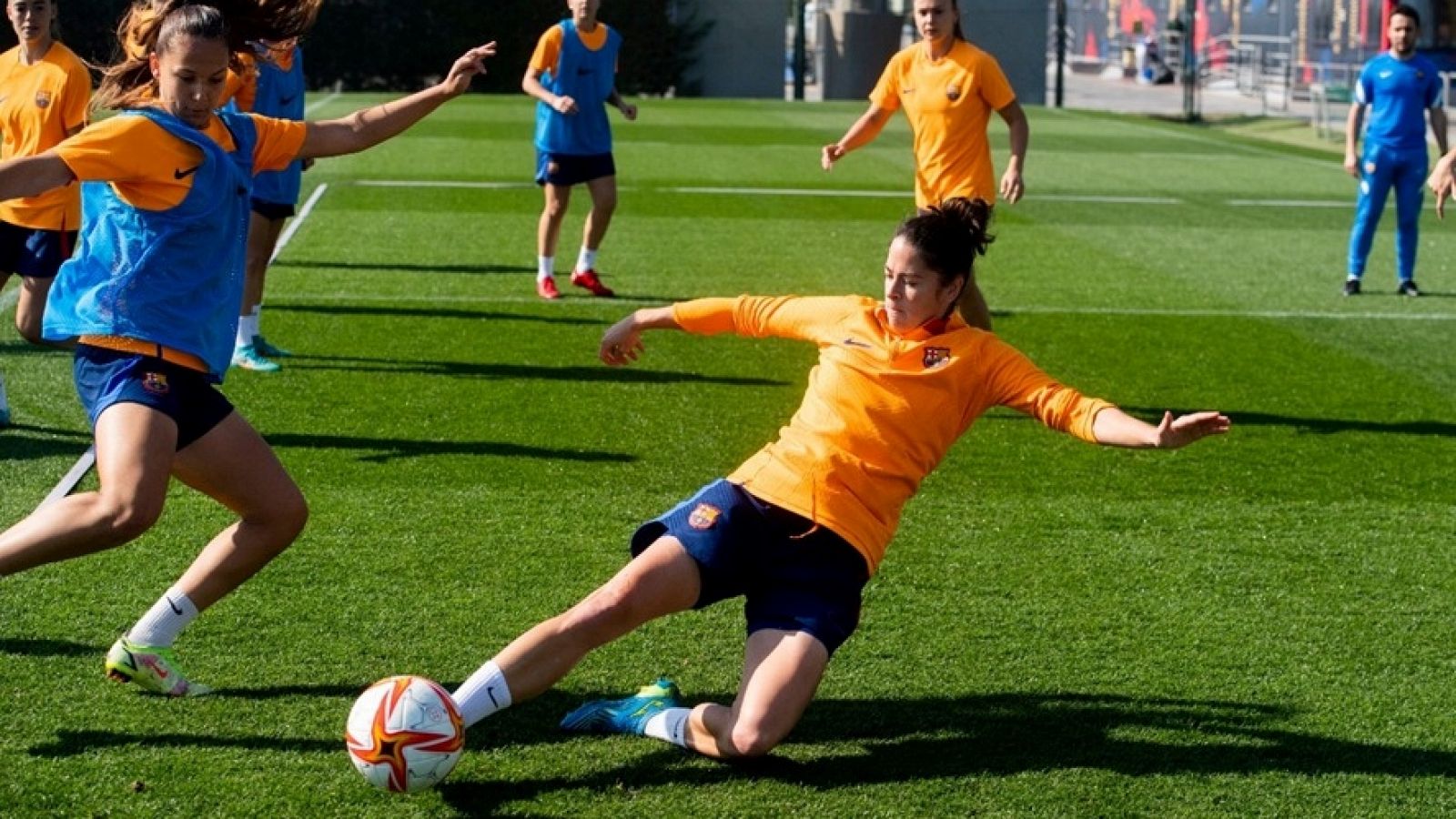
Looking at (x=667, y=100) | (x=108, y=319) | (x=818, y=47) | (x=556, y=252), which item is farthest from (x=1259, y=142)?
(x=108, y=319)

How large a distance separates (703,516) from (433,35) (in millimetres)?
39865

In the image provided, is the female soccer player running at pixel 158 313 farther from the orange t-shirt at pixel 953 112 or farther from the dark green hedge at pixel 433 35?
the dark green hedge at pixel 433 35

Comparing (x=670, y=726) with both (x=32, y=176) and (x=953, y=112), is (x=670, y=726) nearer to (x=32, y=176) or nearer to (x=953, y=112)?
(x=32, y=176)

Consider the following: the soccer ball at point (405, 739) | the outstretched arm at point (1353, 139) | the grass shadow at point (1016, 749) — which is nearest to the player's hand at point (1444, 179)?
the grass shadow at point (1016, 749)

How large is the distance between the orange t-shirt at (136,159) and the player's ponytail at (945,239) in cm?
194

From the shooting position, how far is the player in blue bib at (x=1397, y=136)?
47.7 ft

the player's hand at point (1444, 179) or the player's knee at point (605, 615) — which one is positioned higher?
the player's hand at point (1444, 179)

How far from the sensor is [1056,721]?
5.61 m

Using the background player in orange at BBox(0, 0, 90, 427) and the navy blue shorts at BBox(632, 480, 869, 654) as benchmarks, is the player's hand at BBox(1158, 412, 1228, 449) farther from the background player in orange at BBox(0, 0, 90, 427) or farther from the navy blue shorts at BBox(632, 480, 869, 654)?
the background player in orange at BBox(0, 0, 90, 427)

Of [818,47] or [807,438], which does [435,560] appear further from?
[818,47]

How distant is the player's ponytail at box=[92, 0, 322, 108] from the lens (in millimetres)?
5199

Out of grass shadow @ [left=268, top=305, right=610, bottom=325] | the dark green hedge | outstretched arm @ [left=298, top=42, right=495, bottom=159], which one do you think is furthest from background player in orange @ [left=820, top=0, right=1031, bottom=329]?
the dark green hedge

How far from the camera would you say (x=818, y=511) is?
527 centimetres

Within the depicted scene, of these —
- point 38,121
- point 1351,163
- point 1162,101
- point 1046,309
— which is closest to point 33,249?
point 38,121
